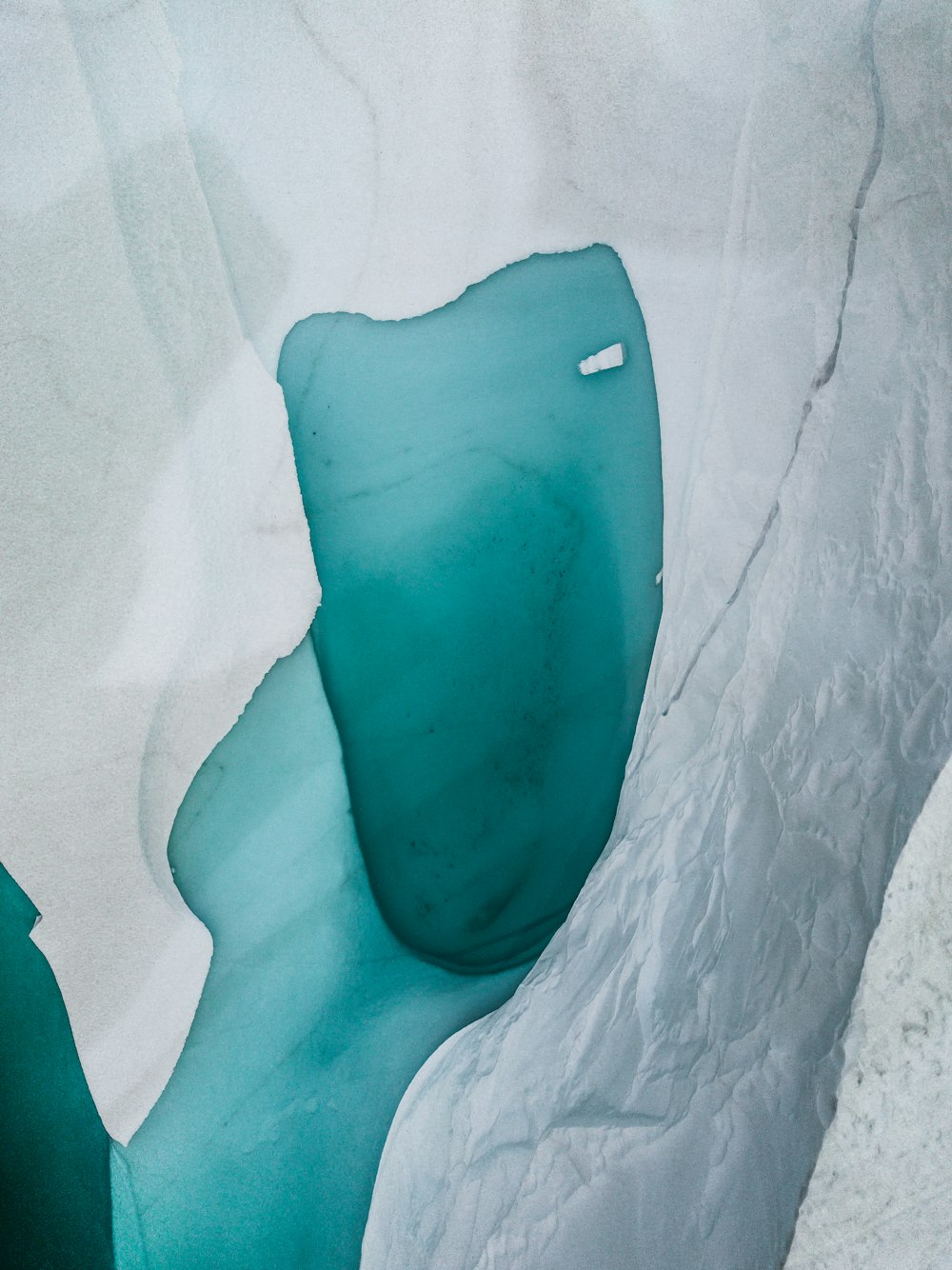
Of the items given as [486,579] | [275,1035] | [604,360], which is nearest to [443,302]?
[604,360]

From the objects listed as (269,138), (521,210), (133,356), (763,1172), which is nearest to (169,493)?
(133,356)

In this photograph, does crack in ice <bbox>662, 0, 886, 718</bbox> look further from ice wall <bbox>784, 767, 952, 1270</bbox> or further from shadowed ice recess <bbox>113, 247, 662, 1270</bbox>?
ice wall <bbox>784, 767, 952, 1270</bbox>

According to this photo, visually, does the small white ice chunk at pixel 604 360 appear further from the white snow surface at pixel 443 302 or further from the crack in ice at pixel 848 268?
the crack in ice at pixel 848 268

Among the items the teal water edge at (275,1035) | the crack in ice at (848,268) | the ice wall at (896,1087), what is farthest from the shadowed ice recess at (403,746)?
the ice wall at (896,1087)

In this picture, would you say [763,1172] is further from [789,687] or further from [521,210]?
[521,210]

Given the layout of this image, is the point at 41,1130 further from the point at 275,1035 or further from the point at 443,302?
the point at 443,302

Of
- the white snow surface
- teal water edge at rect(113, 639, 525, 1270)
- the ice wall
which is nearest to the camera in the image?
the ice wall

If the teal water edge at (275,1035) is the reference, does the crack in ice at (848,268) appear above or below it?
above

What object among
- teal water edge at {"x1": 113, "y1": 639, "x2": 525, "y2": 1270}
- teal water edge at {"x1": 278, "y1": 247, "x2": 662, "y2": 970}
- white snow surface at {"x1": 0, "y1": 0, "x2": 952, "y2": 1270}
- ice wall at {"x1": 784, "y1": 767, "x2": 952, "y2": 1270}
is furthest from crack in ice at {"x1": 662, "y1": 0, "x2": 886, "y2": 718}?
teal water edge at {"x1": 113, "y1": 639, "x2": 525, "y2": 1270}
